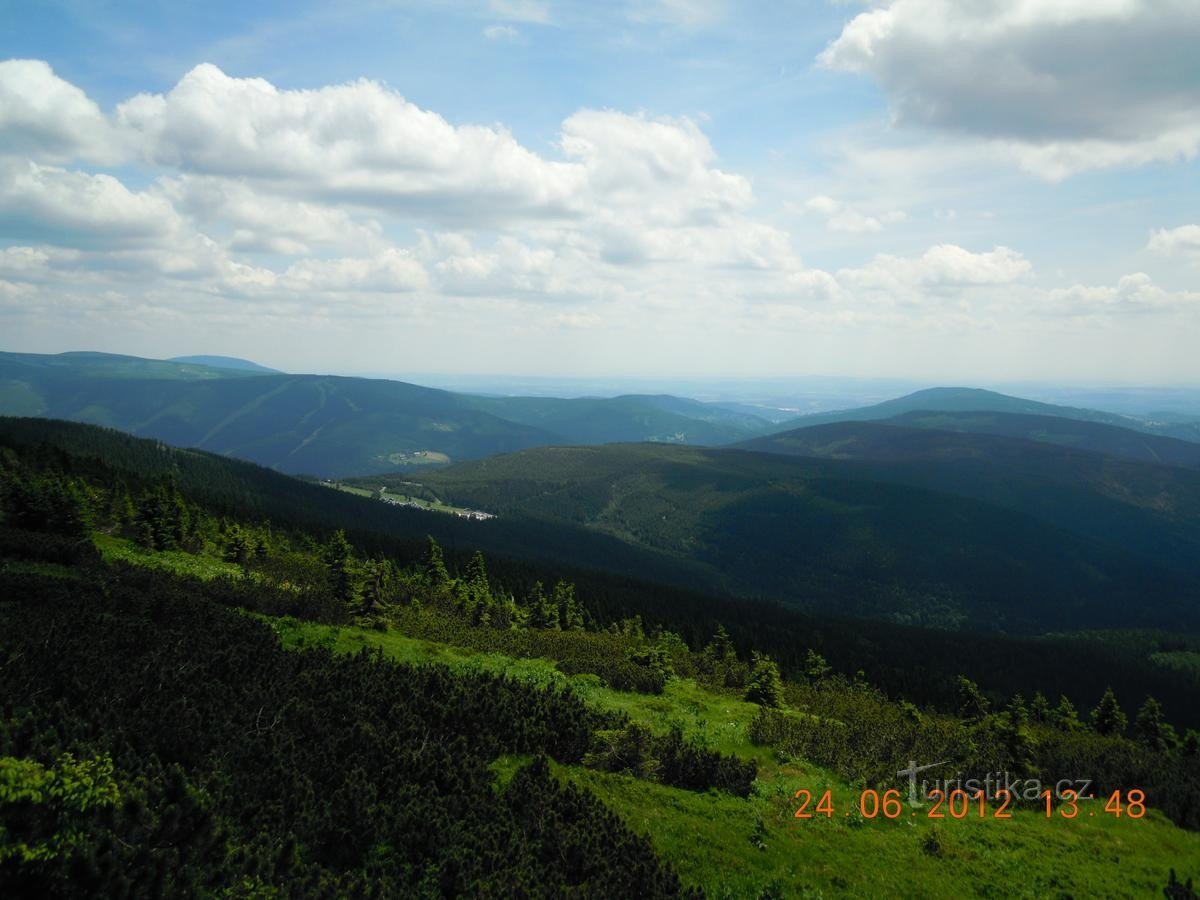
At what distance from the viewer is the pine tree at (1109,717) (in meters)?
70.5

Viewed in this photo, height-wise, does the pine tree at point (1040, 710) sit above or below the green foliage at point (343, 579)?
below

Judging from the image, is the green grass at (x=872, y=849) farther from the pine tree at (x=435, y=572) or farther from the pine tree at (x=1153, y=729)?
the pine tree at (x=435, y=572)

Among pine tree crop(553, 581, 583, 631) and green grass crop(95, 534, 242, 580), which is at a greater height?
green grass crop(95, 534, 242, 580)

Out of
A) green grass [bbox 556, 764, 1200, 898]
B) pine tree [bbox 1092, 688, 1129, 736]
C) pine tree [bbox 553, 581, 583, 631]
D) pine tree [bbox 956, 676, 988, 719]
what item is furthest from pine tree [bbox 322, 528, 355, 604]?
pine tree [bbox 1092, 688, 1129, 736]

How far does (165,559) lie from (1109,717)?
330ft

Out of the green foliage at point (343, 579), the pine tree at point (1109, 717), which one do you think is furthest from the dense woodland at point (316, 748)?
the pine tree at point (1109, 717)

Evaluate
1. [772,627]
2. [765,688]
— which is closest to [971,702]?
[765,688]

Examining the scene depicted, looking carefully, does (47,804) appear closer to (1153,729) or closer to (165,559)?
(165,559)

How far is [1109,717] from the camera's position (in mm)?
71000

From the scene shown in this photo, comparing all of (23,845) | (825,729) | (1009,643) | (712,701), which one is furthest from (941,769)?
(1009,643)
